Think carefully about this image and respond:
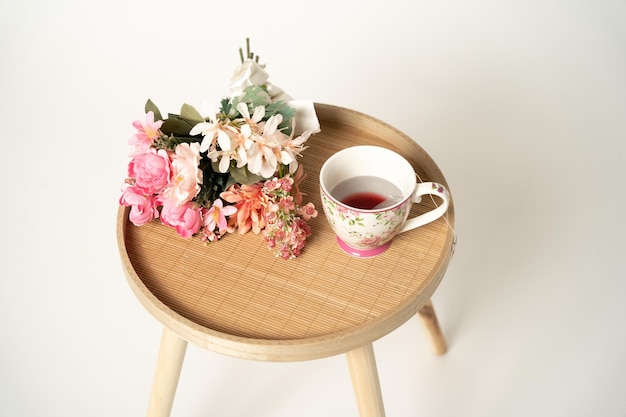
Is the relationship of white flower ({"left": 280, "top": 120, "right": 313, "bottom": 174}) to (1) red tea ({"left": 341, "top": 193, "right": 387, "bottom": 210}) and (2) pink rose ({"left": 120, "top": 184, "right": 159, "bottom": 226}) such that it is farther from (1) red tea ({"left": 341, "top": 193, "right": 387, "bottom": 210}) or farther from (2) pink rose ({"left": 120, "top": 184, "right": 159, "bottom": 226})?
(2) pink rose ({"left": 120, "top": 184, "right": 159, "bottom": 226})

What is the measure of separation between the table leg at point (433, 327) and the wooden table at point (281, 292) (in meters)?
0.34

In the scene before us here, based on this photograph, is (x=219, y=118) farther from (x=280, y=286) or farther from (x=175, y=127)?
(x=280, y=286)

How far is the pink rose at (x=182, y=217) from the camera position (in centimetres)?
139

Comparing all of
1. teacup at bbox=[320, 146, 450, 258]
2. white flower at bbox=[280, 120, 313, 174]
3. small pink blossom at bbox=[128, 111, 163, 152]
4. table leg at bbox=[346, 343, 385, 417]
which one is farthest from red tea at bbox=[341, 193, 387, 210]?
small pink blossom at bbox=[128, 111, 163, 152]

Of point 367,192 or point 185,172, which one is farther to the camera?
point 367,192

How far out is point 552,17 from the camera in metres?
2.83

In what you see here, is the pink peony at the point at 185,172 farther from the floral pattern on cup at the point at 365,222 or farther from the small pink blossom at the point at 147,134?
the floral pattern on cup at the point at 365,222

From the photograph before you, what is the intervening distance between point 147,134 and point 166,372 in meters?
0.47

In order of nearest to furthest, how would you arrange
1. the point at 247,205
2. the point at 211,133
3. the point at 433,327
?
the point at 211,133 → the point at 247,205 → the point at 433,327

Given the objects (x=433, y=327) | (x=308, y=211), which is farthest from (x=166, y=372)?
(x=433, y=327)

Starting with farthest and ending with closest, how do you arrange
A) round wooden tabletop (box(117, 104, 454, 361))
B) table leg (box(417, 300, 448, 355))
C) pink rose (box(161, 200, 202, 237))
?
table leg (box(417, 300, 448, 355)) → pink rose (box(161, 200, 202, 237)) → round wooden tabletop (box(117, 104, 454, 361))

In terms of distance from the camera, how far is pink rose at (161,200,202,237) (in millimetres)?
1389

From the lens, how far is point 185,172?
1.35m

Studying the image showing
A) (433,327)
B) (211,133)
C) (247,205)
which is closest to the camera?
(211,133)
